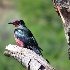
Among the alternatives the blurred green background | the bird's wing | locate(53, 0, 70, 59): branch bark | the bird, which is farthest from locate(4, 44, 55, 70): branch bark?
the blurred green background

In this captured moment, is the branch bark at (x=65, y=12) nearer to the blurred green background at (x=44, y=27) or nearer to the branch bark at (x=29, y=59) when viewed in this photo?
the branch bark at (x=29, y=59)

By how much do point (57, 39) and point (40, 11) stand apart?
8.00 feet

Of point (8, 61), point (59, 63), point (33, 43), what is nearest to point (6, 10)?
point (59, 63)

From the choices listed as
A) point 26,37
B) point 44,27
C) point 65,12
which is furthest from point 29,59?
point 44,27

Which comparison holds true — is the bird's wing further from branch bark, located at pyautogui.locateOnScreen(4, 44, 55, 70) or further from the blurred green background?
the blurred green background

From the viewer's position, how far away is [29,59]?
187 inches

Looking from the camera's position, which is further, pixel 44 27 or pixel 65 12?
pixel 44 27

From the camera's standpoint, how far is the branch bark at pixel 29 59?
4660 millimetres

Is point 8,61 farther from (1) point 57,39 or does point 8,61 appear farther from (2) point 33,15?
(2) point 33,15

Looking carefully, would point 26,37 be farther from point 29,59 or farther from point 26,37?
point 29,59

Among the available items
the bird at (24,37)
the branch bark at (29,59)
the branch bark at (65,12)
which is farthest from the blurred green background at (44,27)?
the branch bark at (65,12)

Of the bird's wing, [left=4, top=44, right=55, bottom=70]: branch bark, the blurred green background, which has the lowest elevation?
[left=4, top=44, right=55, bottom=70]: branch bark

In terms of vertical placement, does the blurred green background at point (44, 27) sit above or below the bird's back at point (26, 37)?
above

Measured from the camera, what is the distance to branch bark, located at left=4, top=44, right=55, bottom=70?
15.3 feet
